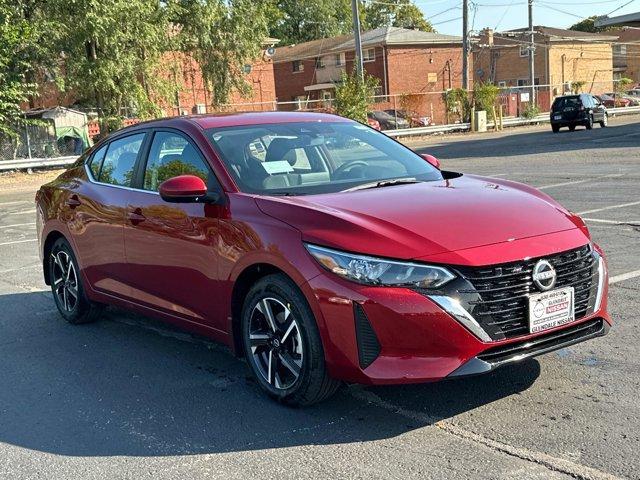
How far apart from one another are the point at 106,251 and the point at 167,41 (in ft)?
87.4

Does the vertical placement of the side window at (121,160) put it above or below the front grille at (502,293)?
above

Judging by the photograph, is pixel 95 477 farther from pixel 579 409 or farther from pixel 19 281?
pixel 19 281

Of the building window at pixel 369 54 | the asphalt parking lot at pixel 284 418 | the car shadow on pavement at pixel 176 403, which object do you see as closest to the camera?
the asphalt parking lot at pixel 284 418

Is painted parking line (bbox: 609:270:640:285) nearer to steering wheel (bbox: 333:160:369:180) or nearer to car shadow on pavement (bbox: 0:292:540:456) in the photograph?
car shadow on pavement (bbox: 0:292:540:456)

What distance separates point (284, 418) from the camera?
4.11 m

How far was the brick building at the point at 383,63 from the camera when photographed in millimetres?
56062

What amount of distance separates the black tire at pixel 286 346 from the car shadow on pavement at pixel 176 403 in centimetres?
12

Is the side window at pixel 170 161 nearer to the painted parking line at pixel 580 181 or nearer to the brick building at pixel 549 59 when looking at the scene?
the painted parking line at pixel 580 181

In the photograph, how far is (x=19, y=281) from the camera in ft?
27.3

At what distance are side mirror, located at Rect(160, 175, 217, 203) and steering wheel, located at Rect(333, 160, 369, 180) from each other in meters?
0.88

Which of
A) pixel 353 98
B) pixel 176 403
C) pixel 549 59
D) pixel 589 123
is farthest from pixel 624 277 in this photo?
pixel 549 59

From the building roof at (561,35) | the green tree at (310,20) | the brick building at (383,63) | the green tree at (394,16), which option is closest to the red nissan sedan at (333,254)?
the brick building at (383,63)

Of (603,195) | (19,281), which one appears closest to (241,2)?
(603,195)

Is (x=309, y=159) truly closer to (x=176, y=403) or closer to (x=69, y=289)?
(x=176, y=403)
